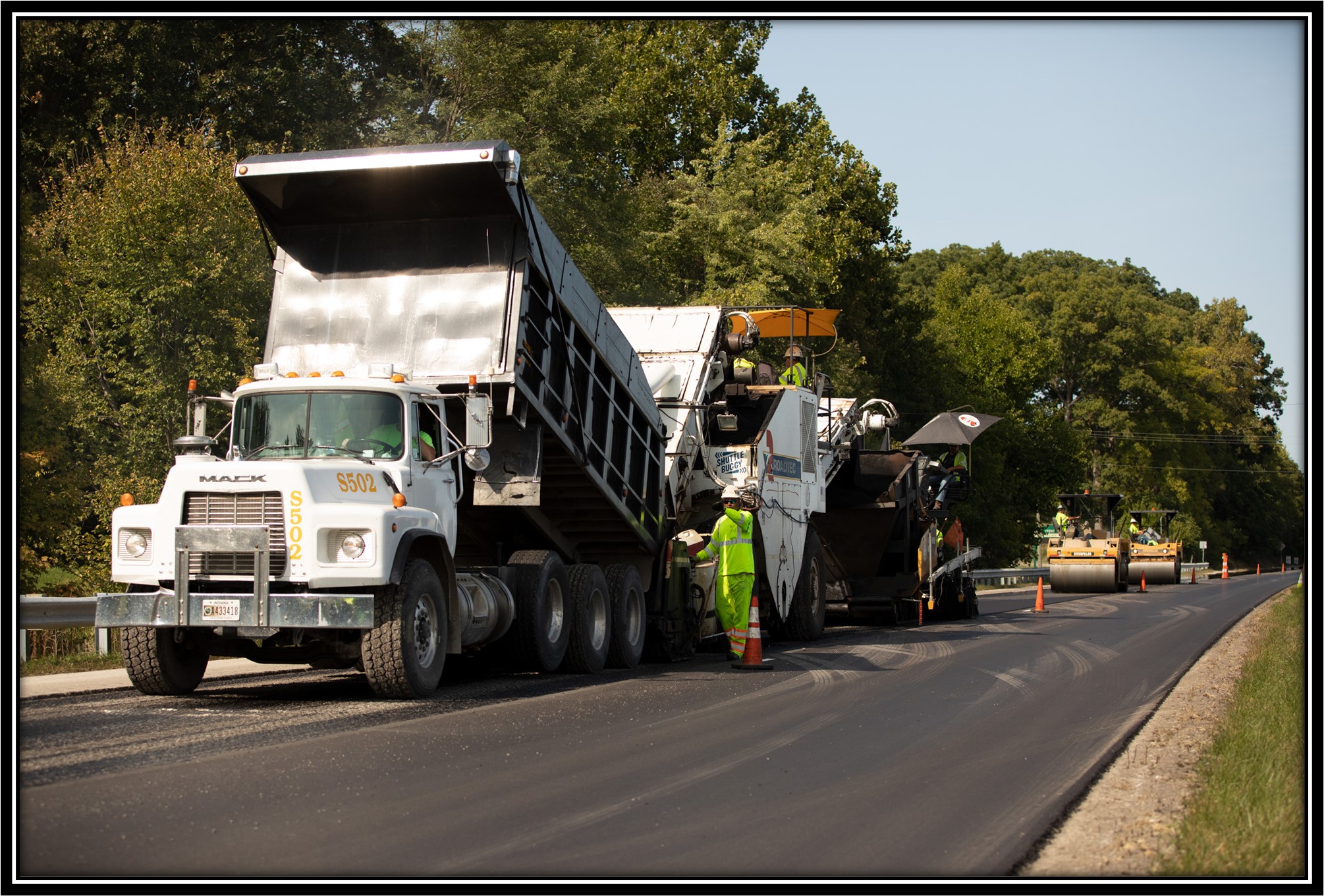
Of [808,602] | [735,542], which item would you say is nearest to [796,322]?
[808,602]

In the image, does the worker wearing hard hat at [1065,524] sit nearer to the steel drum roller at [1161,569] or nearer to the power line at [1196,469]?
the steel drum roller at [1161,569]

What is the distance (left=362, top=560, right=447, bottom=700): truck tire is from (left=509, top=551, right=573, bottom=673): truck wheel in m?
1.59

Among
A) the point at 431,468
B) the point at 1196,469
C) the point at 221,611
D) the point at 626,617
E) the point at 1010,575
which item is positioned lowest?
the point at 1010,575

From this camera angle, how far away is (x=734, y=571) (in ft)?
46.5

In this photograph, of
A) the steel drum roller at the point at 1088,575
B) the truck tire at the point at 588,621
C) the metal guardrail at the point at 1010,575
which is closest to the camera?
the truck tire at the point at 588,621

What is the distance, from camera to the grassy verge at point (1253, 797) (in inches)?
208

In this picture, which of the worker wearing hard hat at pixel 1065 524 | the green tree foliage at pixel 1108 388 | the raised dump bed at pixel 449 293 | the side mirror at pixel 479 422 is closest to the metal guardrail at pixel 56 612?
the raised dump bed at pixel 449 293

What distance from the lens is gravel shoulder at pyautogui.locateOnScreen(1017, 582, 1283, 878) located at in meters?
5.54

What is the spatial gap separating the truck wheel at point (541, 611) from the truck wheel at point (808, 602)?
18.1 ft

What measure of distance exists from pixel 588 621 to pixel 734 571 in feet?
6.57

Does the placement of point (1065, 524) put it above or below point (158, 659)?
above

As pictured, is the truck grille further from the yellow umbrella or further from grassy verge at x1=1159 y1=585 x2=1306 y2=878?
the yellow umbrella

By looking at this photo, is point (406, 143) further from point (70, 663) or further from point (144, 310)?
point (70, 663)

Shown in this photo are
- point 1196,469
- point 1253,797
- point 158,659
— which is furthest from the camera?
point 1196,469
